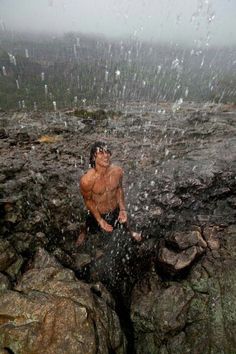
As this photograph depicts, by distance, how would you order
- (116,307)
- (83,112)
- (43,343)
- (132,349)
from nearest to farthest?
(43,343), (132,349), (116,307), (83,112)

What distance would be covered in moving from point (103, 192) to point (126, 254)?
1.33 meters

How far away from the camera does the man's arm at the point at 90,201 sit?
223 inches

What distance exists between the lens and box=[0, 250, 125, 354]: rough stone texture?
3.99 meters

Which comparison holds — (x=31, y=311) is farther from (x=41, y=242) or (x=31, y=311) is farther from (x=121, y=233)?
(x=121, y=233)

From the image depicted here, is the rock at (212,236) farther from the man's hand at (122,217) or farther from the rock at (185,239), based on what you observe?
the man's hand at (122,217)

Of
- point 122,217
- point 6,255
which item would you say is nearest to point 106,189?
point 122,217

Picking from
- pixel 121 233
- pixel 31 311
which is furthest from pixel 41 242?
pixel 31 311

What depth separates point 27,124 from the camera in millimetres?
12328

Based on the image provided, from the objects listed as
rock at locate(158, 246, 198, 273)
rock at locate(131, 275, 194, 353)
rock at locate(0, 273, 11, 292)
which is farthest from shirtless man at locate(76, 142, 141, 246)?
rock at locate(0, 273, 11, 292)

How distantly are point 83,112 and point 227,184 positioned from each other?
816 centimetres

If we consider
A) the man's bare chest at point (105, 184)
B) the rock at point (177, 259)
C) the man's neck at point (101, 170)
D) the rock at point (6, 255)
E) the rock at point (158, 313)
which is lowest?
the rock at point (158, 313)

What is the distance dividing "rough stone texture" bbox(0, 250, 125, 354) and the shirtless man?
1343 millimetres

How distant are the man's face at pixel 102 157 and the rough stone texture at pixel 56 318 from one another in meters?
1.89

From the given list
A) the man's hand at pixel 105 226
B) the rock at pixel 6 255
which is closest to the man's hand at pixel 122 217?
the man's hand at pixel 105 226
